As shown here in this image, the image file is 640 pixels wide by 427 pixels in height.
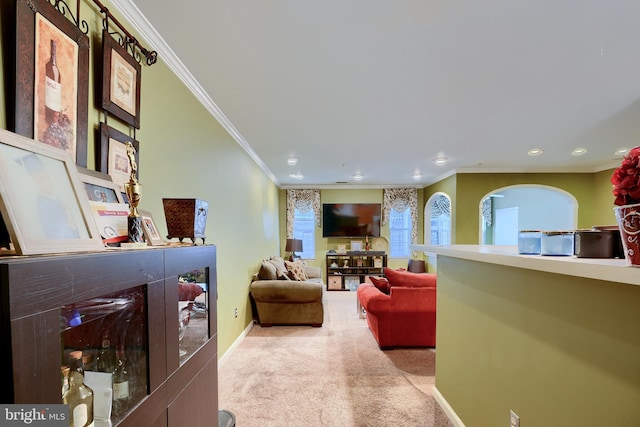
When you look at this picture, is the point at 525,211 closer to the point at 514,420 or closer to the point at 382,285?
the point at 382,285

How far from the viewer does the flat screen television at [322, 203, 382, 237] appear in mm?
7387

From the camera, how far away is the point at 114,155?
1395 mm

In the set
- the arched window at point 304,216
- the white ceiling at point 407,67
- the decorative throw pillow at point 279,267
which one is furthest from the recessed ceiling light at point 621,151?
the arched window at point 304,216

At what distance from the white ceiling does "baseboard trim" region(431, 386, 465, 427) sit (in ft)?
8.16

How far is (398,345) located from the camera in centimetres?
338

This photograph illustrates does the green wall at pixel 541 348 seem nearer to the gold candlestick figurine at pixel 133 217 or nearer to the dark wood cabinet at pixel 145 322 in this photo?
the dark wood cabinet at pixel 145 322

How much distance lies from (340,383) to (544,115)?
10.8 ft

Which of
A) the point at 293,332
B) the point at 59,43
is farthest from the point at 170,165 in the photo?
the point at 293,332

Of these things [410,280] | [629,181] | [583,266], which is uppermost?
[629,181]

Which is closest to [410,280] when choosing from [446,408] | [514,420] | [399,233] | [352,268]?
[446,408]

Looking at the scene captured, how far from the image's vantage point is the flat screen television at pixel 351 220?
739 cm

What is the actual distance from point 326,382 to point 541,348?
6.26 feet

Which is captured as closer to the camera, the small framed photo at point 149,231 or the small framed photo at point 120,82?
the small framed photo at point 149,231

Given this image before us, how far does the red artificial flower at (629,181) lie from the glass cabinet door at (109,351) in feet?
4.91
